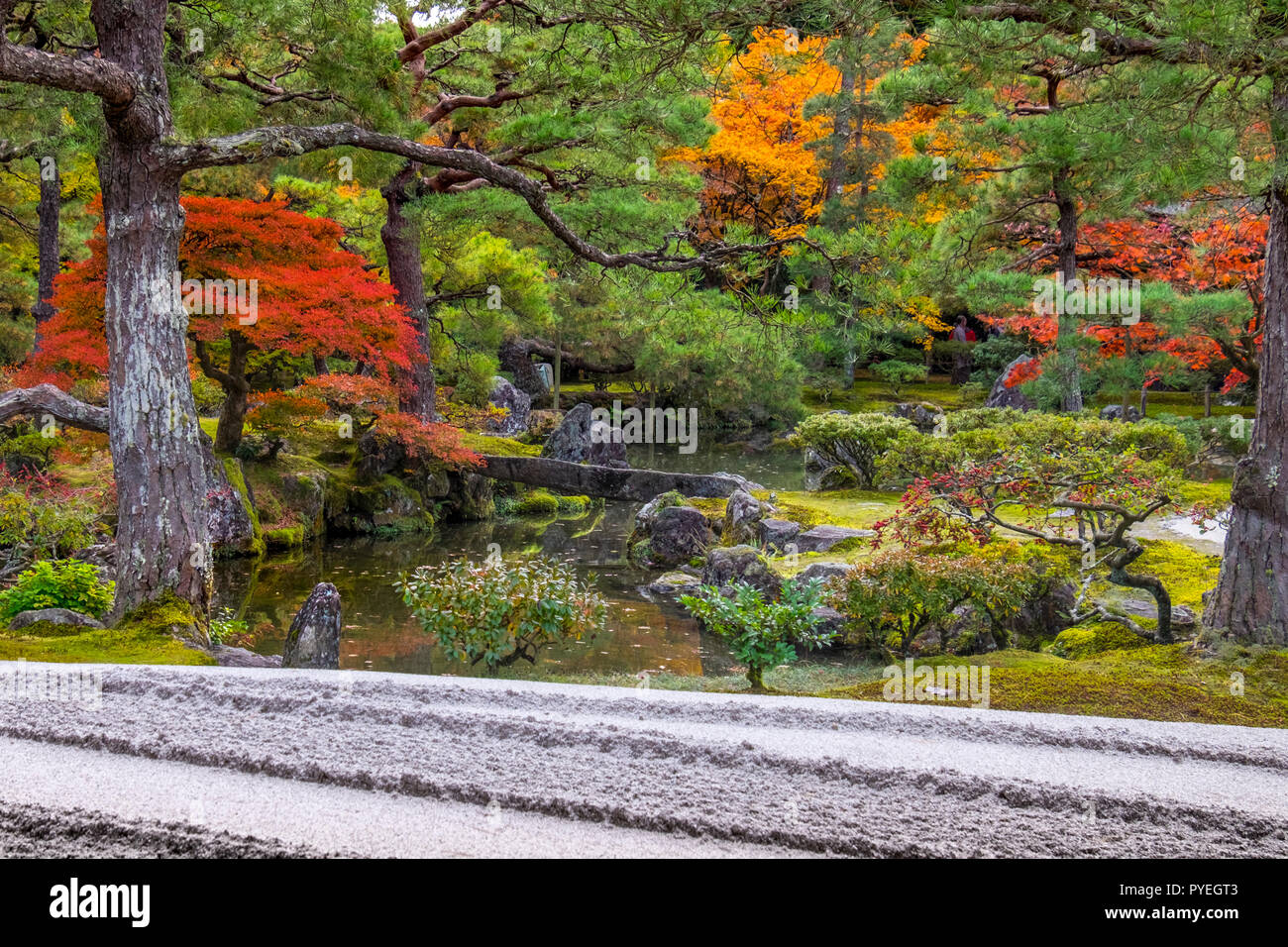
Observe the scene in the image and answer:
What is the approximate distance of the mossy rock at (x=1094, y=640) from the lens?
549cm

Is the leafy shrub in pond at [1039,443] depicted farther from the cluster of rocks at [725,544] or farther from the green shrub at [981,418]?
the green shrub at [981,418]

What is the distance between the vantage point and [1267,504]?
4699 mm

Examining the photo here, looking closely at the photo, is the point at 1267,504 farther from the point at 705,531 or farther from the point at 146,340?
the point at 705,531

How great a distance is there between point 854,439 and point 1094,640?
684 cm

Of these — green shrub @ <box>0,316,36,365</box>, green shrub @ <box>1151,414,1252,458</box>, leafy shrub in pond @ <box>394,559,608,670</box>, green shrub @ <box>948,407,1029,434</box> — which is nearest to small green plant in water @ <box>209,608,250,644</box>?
leafy shrub in pond @ <box>394,559,608,670</box>

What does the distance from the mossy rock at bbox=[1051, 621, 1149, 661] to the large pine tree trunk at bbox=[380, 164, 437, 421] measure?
8784 mm

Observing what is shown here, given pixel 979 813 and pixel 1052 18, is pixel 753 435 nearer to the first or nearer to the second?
pixel 1052 18

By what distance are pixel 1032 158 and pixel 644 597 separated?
6.07 meters

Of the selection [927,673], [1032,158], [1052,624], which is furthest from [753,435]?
[927,673]

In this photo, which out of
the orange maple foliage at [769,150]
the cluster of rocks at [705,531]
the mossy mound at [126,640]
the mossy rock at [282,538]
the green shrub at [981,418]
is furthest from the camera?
the orange maple foliage at [769,150]

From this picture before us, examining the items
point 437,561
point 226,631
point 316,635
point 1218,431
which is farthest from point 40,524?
point 1218,431

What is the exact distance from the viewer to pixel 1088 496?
563 cm

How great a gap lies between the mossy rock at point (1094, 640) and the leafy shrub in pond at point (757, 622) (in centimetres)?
164

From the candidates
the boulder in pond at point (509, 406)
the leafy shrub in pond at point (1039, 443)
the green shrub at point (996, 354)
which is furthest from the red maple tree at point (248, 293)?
the green shrub at point (996, 354)
